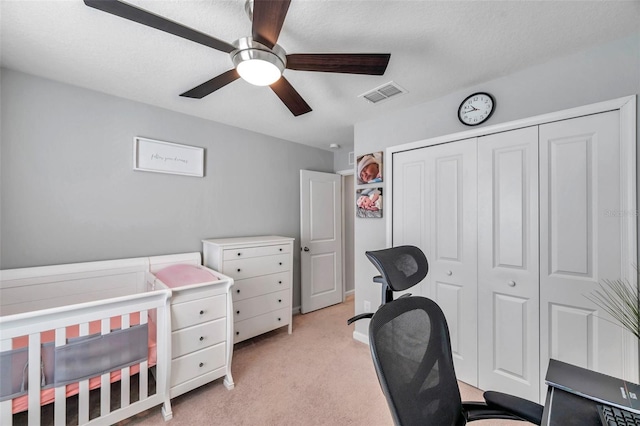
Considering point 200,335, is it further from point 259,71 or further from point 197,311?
point 259,71

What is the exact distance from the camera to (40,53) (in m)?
1.63

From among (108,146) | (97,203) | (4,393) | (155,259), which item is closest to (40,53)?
(108,146)

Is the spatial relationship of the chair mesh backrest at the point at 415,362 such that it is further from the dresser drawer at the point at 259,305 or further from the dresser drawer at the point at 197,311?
the dresser drawer at the point at 259,305

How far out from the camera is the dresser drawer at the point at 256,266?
2.50 m

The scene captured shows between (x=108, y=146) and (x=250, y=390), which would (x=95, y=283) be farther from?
(x=250, y=390)

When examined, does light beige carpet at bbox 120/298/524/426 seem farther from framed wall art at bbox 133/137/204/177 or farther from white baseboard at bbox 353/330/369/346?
framed wall art at bbox 133/137/204/177

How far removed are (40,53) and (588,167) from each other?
139 inches

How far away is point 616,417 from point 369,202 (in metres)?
2.07

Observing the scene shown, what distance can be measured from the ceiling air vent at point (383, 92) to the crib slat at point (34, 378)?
266 cm

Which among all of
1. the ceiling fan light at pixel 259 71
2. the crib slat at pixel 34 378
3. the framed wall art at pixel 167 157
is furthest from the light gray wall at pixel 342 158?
the crib slat at pixel 34 378

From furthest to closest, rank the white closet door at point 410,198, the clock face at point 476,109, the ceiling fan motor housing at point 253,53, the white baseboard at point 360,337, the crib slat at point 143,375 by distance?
Answer: the white baseboard at point 360,337 < the white closet door at point 410,198 < the clock face at point 476,109 < the crib slat at point 143,375 < the ceiling fan motor housing at point 253,53

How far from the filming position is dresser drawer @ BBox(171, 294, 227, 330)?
181 cm

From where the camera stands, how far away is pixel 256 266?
8.74 feet

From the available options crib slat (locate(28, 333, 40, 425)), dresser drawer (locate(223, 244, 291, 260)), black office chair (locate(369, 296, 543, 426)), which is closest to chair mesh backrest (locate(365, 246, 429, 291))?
black office chair (locate(369, 296, 543, 426))
